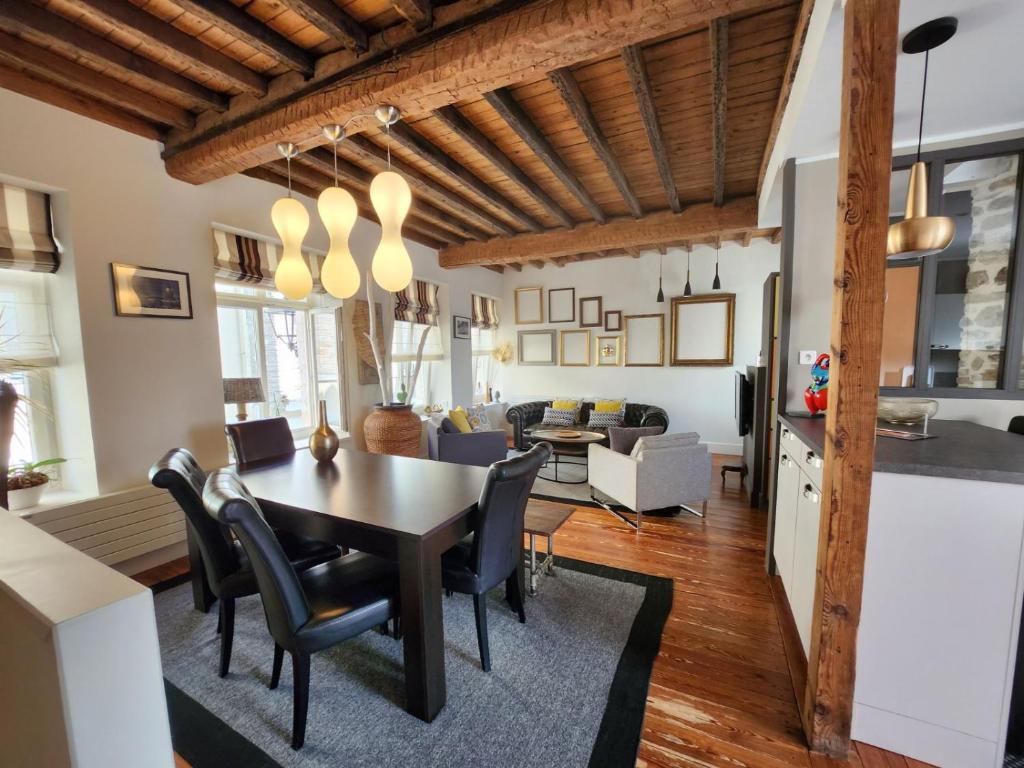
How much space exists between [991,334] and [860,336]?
185 centimetres

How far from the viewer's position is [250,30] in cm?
178

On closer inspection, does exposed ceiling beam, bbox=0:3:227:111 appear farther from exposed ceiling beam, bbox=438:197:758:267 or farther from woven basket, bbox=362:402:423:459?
exposed ceiling beam, bbox=438:197:758:267

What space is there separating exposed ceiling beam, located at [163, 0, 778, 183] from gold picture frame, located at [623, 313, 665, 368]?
442 centimetres

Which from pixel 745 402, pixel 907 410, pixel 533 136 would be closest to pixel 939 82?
pixel 907 410

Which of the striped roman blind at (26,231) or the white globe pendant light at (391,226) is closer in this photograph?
the white globe pendant light at (391,226)

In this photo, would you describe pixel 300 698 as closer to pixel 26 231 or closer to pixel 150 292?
pixel 150 292

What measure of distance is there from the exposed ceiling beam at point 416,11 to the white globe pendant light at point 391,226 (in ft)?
1.94

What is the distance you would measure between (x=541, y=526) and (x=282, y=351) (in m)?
2.77

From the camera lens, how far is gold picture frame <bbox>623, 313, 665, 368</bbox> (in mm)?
5898

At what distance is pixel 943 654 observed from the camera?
1.31 meters

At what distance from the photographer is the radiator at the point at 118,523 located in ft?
7.30

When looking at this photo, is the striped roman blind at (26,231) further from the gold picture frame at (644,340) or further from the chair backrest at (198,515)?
the gold picture frame at (644,340)

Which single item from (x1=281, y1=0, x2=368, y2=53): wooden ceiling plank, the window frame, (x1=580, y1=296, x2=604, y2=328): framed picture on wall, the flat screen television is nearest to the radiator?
(x1=281, y1=0, x2=368, y2=53): wooden ceiling plank

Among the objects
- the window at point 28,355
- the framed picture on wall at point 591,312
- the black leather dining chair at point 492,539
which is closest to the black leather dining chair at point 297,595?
the black leather dining chair at point 492,539
